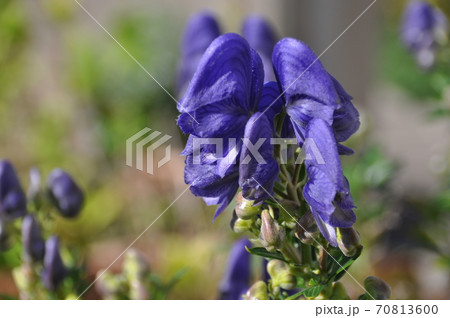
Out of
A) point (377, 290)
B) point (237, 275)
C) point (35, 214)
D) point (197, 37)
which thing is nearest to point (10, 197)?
point (35, 214)

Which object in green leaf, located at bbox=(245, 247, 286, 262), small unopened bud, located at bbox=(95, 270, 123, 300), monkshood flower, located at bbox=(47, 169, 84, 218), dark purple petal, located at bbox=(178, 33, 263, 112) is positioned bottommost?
small unopened bud, located at bbox=(95, 270, 123, 300)

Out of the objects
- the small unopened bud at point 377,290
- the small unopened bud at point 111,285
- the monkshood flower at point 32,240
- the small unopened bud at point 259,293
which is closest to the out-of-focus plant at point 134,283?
the small unopened bud at point 111,285

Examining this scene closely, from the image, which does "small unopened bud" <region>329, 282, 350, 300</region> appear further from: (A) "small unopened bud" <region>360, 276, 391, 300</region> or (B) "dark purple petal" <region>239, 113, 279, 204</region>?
(B) "dark purple petal" <region>239, 113, 279, 204</region>

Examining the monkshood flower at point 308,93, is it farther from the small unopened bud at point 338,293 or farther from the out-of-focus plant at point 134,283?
the out-of-focus plant at point 134,283

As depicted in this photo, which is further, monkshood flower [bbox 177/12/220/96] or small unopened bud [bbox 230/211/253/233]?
monkshood flower [bbox 177/12/220/96]

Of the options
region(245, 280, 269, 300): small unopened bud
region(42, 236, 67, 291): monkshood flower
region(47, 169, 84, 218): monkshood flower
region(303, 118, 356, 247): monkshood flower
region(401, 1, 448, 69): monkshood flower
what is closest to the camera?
region(303, 118, 356, 247): monkshood flower

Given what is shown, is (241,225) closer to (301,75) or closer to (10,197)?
(301,75)

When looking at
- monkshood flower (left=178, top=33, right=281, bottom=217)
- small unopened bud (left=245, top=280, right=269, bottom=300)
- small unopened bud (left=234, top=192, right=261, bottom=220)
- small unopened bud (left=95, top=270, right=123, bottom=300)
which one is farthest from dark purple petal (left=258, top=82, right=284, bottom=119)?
small unopened bud (left=95, top=270, right=123, bottom=300)
